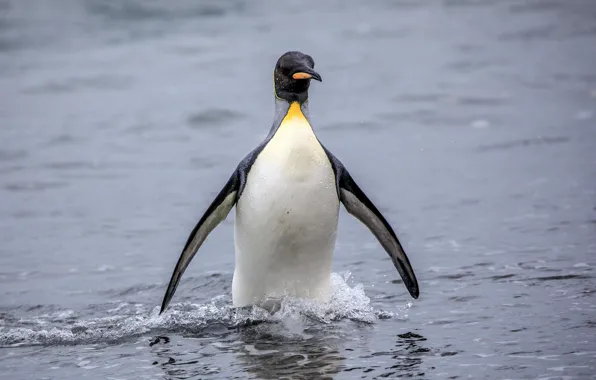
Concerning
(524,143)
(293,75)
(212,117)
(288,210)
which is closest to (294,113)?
(293,75)

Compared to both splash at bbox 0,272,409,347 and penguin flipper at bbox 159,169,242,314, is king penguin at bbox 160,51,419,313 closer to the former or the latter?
penguin flipper at bbox 159,169,242,314

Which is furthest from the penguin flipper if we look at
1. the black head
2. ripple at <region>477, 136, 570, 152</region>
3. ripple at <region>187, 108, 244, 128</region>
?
ripple at <region>187, 108, 244, 128</region>

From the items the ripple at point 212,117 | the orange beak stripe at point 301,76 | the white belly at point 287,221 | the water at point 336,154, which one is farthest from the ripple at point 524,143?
the orange beak stripe at point 301,76

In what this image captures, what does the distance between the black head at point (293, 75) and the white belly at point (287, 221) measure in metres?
0.18

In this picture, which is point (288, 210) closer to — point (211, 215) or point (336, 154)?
point (211, 215)

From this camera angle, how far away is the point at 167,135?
10422mm

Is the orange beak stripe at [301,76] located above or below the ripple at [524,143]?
above

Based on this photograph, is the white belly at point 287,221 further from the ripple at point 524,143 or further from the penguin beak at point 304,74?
the ripple at point 524,143

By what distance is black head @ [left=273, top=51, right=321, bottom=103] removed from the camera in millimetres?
5211

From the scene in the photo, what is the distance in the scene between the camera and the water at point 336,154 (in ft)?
15.8

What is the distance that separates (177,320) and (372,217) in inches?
42.9

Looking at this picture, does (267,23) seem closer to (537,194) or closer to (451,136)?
(451,136)

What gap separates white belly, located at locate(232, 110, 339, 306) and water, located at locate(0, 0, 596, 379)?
0.46ft

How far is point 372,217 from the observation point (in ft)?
17.9
